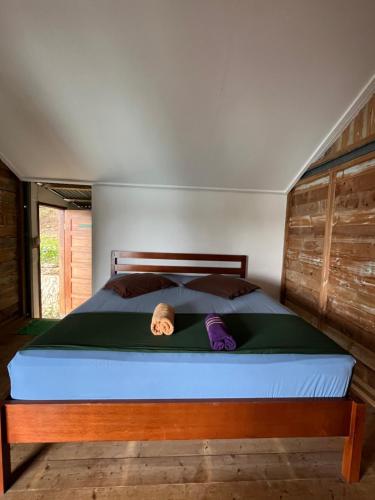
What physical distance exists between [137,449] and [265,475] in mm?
697

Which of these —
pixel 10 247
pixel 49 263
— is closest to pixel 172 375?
pixel 10 247

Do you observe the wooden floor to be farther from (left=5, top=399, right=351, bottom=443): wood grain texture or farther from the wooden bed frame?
(left=5, top=399, right=351, bottom=443): wood grain texture

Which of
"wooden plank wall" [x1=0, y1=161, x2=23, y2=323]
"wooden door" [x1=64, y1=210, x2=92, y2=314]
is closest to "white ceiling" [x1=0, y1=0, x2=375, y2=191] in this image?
"wooden plank wall" [x1=0, y1=161, x2=23, y2=323]

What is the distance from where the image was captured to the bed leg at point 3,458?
3.58ft

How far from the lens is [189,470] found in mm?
1259

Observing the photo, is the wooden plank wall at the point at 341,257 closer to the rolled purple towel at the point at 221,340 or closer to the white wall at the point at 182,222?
the white wall at the point at 182,222

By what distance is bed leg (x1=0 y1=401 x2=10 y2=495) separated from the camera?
109cm

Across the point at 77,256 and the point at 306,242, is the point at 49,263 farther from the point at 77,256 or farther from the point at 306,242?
the point at 306,242

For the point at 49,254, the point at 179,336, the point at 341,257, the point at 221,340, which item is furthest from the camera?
the point at 49,254

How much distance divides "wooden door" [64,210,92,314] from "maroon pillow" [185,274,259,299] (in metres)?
2.63

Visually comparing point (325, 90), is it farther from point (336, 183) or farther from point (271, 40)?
point (336, 183)

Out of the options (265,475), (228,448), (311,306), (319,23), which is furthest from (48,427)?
(319,23)

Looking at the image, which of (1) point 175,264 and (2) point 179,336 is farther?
(1) point 175,264

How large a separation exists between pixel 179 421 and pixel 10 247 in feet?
9.68
